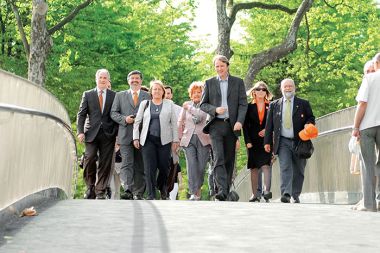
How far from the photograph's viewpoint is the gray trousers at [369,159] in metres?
12.2

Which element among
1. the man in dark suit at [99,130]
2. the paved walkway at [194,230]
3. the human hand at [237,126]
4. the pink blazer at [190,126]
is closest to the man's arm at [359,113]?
the paved walkway at [194,230]

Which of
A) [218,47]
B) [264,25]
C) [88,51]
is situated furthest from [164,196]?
[264,25]

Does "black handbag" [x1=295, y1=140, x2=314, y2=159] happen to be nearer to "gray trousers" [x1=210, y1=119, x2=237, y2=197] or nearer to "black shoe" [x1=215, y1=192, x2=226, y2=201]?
"gray trousers" [x1=210, y1=119, x2=237, y2=197]

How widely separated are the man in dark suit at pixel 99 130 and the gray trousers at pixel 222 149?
6.27ft

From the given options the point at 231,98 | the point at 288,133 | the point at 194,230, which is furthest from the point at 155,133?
the point at 194,230

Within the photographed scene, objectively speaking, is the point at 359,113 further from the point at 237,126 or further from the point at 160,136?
the point at 160,136

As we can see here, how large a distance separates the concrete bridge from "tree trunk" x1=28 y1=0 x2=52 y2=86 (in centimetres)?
1241

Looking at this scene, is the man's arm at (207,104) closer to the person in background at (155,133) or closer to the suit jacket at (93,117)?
the person in background at (155,133)

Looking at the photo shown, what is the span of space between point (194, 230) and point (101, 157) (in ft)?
24.5

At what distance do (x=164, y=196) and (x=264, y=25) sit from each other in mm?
29862

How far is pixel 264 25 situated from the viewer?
4628 centimetres

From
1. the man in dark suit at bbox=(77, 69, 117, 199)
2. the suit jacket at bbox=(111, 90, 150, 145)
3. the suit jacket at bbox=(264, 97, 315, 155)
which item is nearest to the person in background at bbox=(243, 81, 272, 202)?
the suit jacket at bbox=(264, 97, 315, 155)

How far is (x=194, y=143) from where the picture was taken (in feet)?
55.8

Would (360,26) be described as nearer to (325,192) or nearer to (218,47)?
(218,47)
